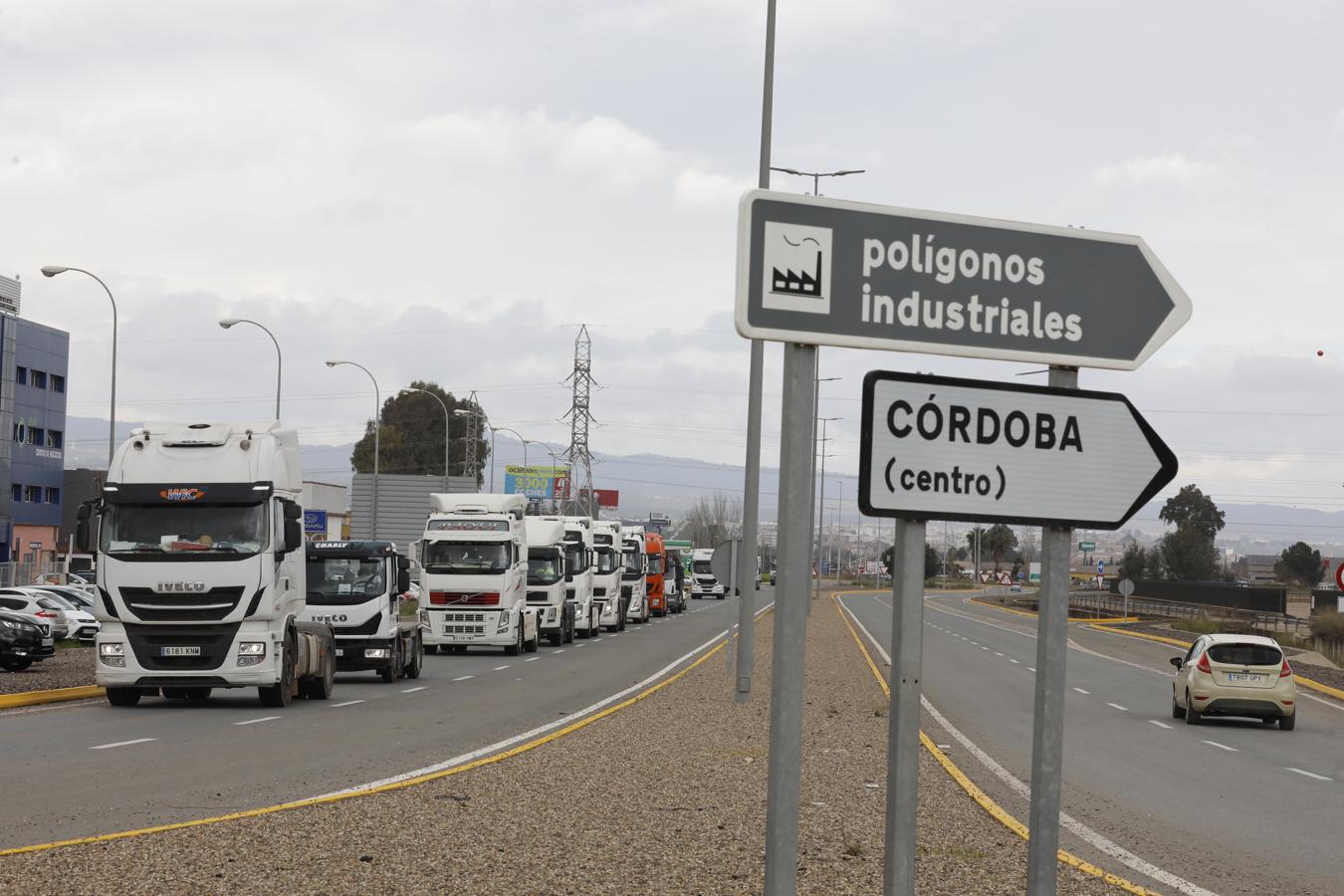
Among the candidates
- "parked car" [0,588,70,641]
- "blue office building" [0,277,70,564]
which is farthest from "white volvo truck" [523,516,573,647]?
"blue office building" [0,277,70,564]

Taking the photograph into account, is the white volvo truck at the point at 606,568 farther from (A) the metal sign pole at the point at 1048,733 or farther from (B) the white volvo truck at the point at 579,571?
(A) the metal sign pole at the point at 1048,733

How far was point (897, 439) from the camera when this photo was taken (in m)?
4.85

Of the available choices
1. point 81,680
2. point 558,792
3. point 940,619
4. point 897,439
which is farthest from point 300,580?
point 940,619

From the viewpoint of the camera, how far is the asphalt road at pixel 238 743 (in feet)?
41.4

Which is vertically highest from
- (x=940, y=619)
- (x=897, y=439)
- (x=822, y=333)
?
(x=822, y=333)

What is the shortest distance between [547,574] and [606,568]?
11800 millimetres

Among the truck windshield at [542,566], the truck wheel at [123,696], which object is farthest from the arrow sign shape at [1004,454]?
the truck windshield at [542,566]

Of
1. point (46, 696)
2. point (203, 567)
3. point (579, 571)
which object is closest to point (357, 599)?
point (46, 696)

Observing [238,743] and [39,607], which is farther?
[39,607]

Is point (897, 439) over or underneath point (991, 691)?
over

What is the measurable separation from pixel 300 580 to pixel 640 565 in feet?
138

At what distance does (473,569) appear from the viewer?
3906 centimetres

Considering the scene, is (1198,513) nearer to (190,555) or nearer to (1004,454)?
(190,555)

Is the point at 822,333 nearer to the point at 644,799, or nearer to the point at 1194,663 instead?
the point at 644,799
